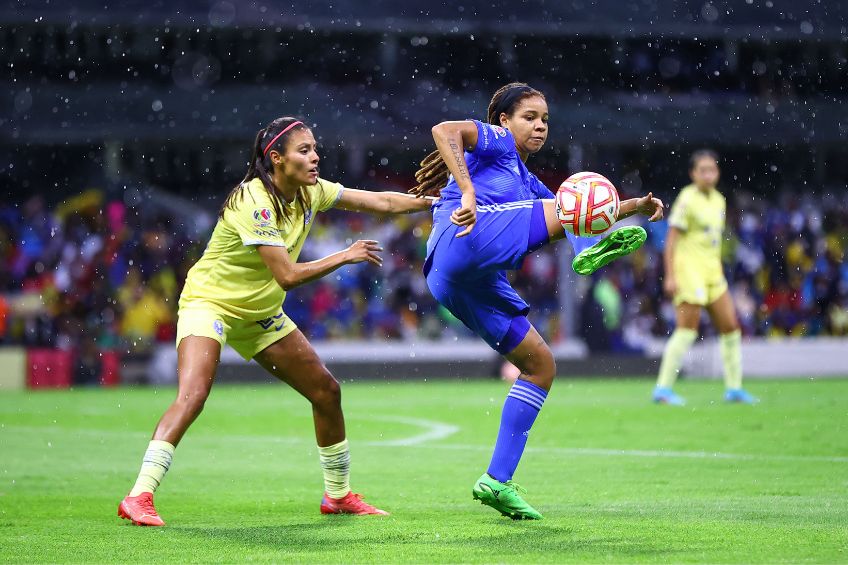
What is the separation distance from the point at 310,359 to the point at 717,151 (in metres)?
22.5

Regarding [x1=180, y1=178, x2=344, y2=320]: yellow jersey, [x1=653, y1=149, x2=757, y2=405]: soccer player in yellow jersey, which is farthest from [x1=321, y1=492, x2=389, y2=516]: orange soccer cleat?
[x1=653, y1=149, x2=757, y2=405]: soccer player in yellow jersey

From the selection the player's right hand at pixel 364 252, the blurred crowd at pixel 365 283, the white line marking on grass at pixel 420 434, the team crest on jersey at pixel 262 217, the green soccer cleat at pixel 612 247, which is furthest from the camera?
the blurred crowd at pixel 365 283

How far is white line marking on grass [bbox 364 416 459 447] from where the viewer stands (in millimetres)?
11473

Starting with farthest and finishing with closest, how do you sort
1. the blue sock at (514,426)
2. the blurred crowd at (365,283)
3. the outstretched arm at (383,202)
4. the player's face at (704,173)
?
1. the blurred crowd at (365,283)
2. the player's face at (704,173)
3. the outstretched arm at (383,202)
4. the blue sock at (514,426)

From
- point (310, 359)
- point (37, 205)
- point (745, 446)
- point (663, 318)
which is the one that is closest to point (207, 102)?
point (37, 205)

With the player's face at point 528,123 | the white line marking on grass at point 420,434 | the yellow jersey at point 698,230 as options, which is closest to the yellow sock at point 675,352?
the yellow jersey at point 698,230

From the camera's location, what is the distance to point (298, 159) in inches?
272

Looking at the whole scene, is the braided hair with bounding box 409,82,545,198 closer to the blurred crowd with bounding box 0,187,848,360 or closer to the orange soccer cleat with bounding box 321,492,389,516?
the orange soccer cleat with bounding box 321,492,389,516

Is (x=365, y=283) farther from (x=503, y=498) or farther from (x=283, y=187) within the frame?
(x=503, y=498)

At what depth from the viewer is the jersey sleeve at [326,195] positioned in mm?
7305

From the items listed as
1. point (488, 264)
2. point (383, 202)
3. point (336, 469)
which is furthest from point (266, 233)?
point (336, 469)

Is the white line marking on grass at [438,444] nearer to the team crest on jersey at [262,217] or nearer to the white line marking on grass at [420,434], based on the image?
the white line marking on grass at [420,434]

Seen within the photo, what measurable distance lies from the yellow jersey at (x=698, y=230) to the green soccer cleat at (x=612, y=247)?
26.4ft

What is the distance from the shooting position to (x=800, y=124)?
1087 inches
